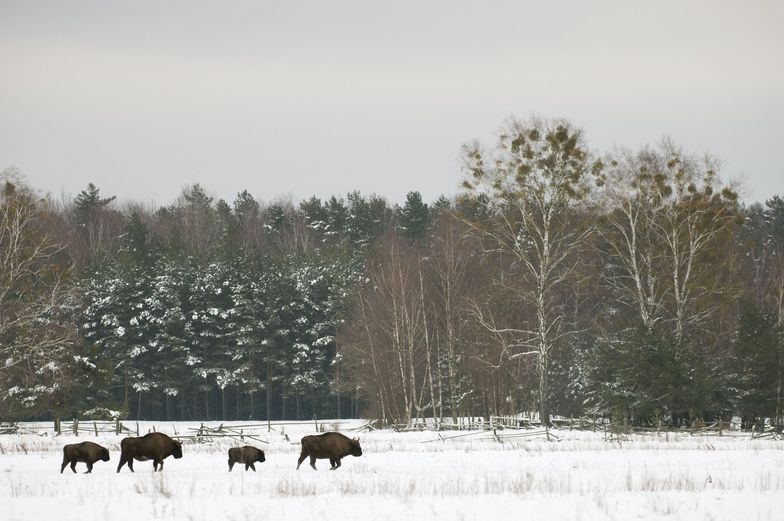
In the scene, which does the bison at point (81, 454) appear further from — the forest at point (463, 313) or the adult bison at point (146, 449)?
the forest at point (463, 313)

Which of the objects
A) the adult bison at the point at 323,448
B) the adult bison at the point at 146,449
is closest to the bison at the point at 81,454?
the adult bison at the point at 146,449

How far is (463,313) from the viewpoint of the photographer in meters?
59.2

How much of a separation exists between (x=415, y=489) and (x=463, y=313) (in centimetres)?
4212

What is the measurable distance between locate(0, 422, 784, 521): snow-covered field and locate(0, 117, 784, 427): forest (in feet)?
57.0

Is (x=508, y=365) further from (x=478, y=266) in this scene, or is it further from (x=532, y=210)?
(x=532, y=210)

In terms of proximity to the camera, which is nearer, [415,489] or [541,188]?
[415,489]

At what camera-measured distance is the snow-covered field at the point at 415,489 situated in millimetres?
14430

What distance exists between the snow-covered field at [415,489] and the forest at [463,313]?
17.4m

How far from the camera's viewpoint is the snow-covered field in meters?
14.4

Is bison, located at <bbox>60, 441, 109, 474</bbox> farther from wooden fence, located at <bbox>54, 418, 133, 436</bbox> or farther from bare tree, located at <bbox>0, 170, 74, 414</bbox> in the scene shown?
wooden fence, located at <bbox>54, 418, 133, 436</bbox>

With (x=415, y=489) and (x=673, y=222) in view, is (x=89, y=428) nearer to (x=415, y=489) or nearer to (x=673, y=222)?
(x=673, y=222)

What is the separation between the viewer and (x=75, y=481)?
19047mm

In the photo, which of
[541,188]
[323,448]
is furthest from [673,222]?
[323,448]

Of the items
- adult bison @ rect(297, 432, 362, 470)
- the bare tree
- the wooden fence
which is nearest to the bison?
adult bison @ rect(297, 432, 362, 470)
